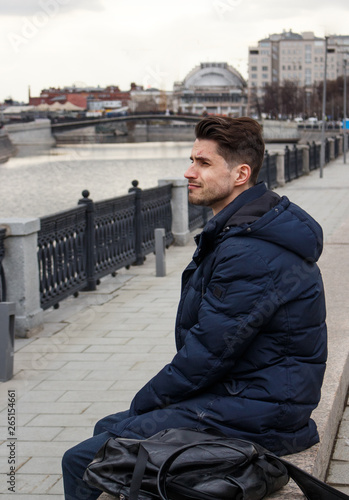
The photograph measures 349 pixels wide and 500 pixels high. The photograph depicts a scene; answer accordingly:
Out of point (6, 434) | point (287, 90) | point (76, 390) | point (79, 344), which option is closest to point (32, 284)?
point (79, 344)

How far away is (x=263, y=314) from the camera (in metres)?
2.35

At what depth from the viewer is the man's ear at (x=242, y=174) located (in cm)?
259

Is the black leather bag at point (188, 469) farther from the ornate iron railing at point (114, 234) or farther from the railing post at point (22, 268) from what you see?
the ornate iron railing at point (114, 234)

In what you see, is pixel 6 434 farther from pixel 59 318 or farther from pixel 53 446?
pixel 59 318

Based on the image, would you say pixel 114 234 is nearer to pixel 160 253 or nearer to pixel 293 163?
pixel 160 253

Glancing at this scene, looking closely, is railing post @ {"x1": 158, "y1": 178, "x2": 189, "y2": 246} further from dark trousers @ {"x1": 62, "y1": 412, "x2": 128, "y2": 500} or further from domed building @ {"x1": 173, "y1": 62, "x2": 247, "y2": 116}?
domed building @ {"x1": 173, "y1": 62, "x2": 247, "y2": 116}

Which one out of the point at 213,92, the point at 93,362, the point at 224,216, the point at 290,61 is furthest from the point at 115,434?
the point at 290,61

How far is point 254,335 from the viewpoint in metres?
2.37

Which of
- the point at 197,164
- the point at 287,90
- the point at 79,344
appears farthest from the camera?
the point at 287,90

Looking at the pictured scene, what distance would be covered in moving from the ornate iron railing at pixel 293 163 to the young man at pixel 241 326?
2146 cm

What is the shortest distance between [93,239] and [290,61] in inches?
7470

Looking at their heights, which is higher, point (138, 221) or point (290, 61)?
point (290, 61)

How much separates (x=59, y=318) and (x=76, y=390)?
234cm

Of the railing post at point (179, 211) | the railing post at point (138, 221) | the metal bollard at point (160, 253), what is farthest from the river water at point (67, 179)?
the metal bollard at point (160, 253)
